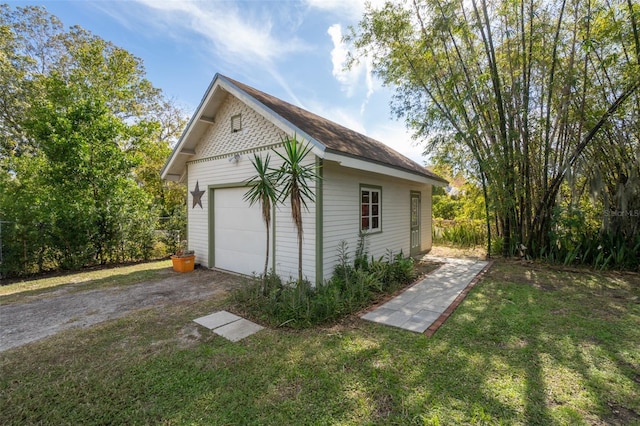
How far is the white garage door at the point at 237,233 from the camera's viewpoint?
247 inches

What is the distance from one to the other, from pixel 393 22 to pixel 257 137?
4750 millimetres

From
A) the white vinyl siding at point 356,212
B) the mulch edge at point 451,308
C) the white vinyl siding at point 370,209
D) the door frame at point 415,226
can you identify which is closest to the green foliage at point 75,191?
the white vinyl siding at point 356,212

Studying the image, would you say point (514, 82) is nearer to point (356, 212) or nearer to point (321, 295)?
point (356, 212)

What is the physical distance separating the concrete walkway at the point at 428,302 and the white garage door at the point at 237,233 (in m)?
3.04

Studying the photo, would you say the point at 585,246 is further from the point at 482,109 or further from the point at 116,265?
the point at 116,265

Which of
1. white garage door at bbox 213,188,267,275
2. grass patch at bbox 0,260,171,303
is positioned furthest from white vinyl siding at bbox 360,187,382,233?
grass patch at bbox 0,260,171,303

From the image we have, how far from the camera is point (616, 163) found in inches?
268

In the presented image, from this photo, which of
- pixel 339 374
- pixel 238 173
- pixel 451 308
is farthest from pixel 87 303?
pixel 451 308

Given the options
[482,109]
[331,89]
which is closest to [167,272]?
[331,89]

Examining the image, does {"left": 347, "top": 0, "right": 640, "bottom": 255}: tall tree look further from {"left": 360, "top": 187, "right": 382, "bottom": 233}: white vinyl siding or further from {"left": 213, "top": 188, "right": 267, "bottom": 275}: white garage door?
{"left": 213, "top": 188, "right": 267, "bottom": 275}: white garage door

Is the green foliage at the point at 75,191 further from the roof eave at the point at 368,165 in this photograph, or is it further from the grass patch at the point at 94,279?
the roof eave at the point at 368,165

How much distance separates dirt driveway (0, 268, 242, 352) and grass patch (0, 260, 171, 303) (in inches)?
12.1

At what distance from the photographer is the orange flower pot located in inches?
277

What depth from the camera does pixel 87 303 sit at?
187 inches
